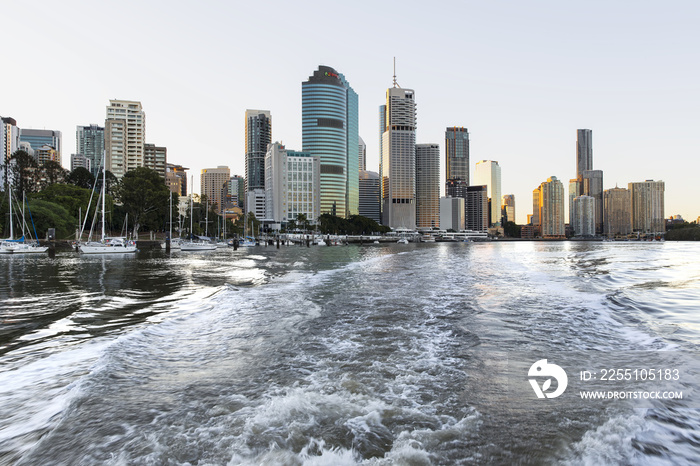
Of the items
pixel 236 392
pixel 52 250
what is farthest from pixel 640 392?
pixel 52 250

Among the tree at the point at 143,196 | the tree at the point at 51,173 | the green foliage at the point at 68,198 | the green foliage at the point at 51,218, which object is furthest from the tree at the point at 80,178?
the green foliage at the point at 51,218

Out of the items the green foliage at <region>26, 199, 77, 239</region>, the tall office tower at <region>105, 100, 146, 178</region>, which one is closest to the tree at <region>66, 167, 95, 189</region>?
the green foliage at <region>26, 199, 77, 239</region>

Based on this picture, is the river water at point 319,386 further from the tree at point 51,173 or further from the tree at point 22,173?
the tree at point 51,173

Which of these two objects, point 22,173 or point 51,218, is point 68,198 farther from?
point 22,173

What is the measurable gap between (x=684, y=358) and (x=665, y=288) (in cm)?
1487

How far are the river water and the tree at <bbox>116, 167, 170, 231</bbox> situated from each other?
81.7 meters

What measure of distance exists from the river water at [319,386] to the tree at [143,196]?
8170 cm

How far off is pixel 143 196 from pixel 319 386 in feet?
308

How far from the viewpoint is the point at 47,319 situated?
11844 millimetres

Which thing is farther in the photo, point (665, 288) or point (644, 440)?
point (665, 288)

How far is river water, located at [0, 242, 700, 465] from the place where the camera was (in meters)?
4.61

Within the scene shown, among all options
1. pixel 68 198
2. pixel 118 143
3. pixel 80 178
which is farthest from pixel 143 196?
pixel 118 143

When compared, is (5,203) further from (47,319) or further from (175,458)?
(175,458)

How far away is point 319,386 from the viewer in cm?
652
